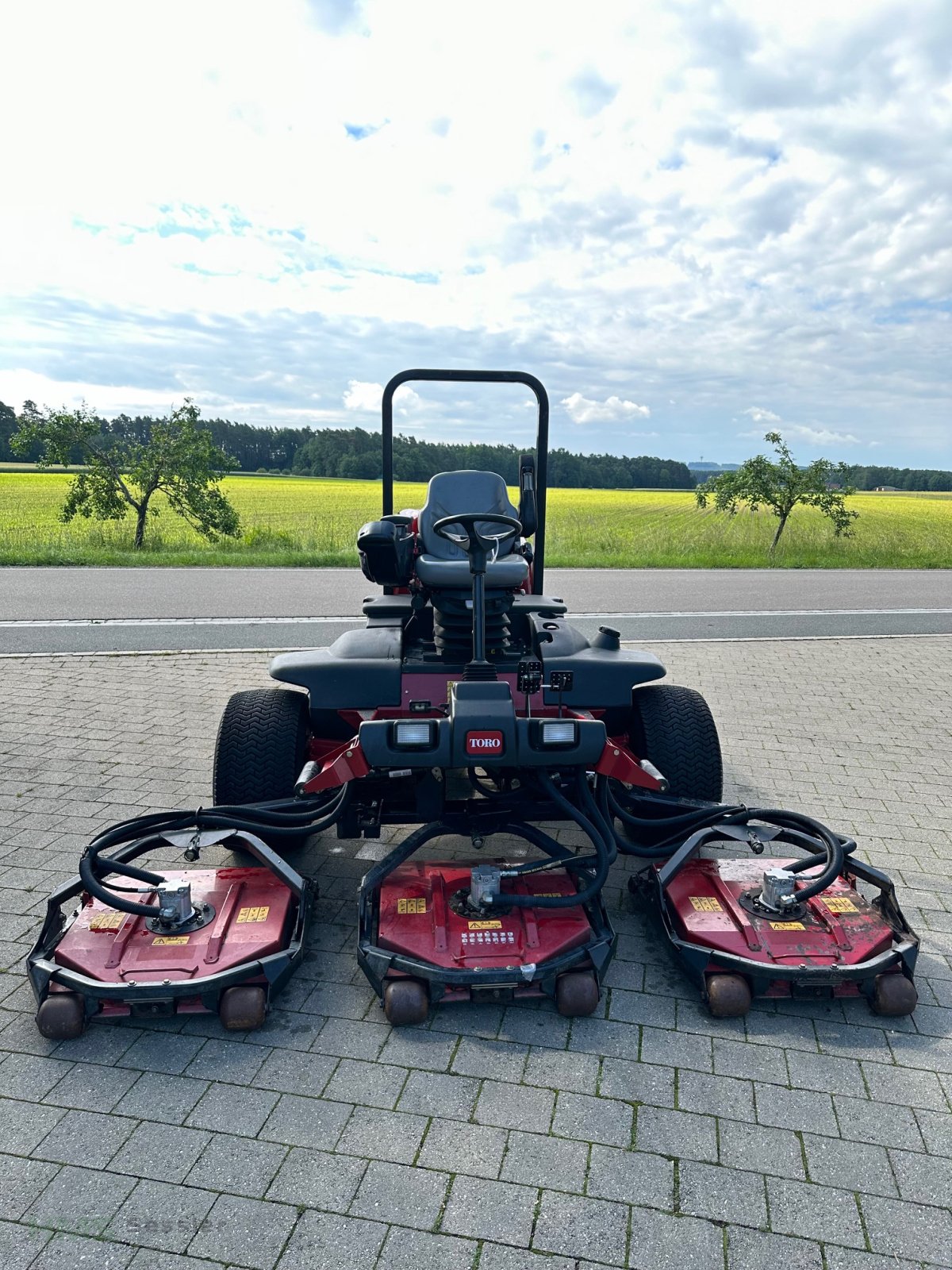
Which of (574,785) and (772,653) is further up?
(574,785)

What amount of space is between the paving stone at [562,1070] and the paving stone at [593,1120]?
0.05m

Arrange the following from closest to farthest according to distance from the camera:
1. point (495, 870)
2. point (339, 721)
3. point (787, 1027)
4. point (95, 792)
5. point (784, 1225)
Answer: point (784, 1225) < point (787, 1027) < point (495, 870) < point (339, 721) < point (95, 792)

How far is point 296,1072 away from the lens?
271cm

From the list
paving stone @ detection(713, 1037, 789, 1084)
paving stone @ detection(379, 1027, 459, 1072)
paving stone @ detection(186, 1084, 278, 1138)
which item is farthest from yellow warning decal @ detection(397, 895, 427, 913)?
paving stone @ detection(713, 1037, 789, 1084)

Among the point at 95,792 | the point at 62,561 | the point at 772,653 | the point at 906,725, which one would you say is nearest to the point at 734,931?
the point at 95,792

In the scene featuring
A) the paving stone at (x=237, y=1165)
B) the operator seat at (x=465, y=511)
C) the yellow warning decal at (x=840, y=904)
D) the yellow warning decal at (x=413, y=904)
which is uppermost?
the operator seat at (x=465, y=511)

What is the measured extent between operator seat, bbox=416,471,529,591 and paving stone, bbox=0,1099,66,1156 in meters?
2.36

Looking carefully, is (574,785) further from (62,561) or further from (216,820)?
(62,561)

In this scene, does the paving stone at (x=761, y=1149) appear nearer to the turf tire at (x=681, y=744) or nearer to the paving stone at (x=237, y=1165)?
the paving stone at (x=237, y=1165)

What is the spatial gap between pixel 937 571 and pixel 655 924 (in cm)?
1723

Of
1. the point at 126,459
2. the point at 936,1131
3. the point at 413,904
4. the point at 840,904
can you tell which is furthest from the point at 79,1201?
the point at 126,459

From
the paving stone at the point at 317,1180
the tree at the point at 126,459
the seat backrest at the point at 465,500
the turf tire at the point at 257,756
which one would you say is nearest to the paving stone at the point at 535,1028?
the paving stone at the point at 317,1180

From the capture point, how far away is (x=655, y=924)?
3.60 m

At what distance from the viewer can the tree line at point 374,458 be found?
4688mm
